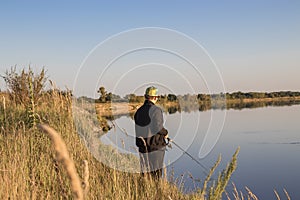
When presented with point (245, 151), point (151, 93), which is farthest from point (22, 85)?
point (245, 151)

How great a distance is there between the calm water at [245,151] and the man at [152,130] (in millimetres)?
208

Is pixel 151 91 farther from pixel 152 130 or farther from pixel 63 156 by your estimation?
pixel 63 156

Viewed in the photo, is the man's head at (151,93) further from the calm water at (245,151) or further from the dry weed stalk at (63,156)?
the dry weed stalk at (63,156)

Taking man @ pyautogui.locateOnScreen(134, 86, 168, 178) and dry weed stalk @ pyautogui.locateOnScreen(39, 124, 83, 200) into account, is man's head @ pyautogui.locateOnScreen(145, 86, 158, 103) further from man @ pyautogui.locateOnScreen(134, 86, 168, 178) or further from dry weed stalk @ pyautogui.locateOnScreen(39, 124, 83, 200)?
dry weed stalk @ pyautogui.locateOnScreen(39, 124, 83, 200)

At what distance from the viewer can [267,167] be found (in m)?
19.6

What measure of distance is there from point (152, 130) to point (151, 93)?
608 millimetres

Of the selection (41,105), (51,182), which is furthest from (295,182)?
(51,182)

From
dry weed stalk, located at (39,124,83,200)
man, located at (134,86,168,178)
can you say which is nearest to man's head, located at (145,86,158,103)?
man, located at (134,86,168,178)

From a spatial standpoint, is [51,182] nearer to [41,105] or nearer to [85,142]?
[85,142]

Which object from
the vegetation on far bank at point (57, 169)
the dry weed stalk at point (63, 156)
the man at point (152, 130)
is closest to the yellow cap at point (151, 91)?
the man at point (152, 130)

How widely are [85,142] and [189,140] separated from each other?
6.26 ft

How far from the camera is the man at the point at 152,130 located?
5.65 metres

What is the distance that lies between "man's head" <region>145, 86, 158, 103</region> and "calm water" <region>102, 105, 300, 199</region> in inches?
19.5

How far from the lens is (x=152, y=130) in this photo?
5.73 metres
